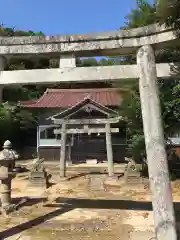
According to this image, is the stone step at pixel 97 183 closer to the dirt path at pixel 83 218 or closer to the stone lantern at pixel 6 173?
the dirt path at pixel 83 218

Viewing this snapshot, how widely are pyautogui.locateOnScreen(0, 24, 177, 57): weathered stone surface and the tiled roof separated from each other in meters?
13.4

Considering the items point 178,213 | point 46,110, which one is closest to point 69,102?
point 46,110

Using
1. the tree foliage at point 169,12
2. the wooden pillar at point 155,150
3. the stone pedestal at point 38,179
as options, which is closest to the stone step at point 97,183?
the stone pedestal at point 38,179

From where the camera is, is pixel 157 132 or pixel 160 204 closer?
pixel 160 204

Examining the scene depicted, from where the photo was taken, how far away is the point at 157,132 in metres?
4.59

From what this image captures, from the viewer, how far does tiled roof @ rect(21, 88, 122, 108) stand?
19.5 meters

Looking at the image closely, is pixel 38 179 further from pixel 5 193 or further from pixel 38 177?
pixel 5 193

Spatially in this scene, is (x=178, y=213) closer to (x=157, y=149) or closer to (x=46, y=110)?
(x=157, y=149)

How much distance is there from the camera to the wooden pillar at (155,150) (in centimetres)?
420

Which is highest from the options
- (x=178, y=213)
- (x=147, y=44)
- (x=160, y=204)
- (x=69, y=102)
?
(x=69, y=102)

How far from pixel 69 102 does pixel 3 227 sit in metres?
14.5

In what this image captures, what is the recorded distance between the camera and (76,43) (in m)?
5.14

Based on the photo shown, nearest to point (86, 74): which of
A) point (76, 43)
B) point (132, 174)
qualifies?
point (76, 43)

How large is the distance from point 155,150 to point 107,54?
6.52 feet
